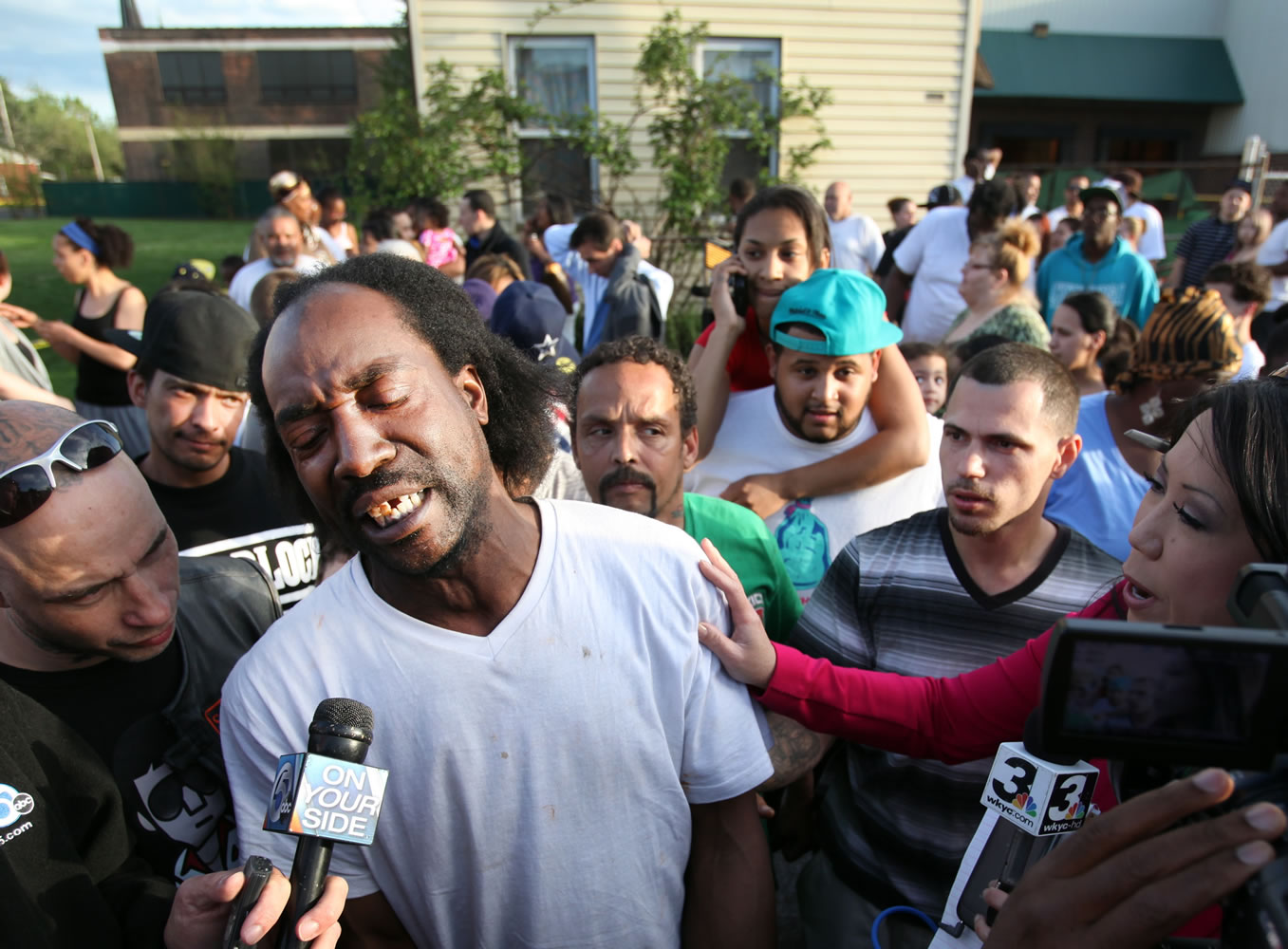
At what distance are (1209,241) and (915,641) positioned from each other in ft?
29.8

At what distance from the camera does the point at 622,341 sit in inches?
108

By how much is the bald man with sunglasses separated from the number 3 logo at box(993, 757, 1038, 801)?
5.15ft

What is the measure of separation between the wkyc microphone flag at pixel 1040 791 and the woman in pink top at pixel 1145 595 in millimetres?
328

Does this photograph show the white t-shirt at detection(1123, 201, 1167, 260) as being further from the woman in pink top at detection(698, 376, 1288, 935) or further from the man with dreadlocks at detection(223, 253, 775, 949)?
the man with dreadlocks at detection(223, 253, 775, 949)

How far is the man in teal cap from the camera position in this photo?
277 cm

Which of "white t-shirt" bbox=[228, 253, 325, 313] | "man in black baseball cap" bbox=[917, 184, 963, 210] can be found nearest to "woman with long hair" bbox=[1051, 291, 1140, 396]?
"man in black baseball cap" bbox=[917, 184, 963, 210]

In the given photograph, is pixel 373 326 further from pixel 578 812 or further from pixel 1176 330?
pixel 1176 330

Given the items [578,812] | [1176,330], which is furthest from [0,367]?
[1176,330]

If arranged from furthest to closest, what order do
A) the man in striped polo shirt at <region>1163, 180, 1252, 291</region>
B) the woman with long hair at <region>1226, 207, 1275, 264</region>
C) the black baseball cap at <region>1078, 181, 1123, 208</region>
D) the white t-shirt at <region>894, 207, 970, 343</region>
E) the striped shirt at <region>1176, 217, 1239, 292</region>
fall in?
the striped shirt at <region>1176, 217, 1239, 292</region>, the man in striped polo shirt at <region>1163, 180, 1252, 291</region>, the woman with long hair at <region>1226, 207, 1275, 264</region>, the black baseball cap at <region>1078, 181, 1123, 208</region>, the white t-shirt at <region>894, 207, 970, 343</region>

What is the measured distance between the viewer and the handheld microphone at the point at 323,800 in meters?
1.07

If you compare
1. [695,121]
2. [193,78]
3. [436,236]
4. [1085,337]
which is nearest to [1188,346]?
[1085,337]

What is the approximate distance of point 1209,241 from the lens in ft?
29.2

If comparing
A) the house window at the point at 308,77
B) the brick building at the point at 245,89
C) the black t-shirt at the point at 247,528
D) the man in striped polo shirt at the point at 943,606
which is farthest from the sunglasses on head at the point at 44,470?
the house window at the point at 308,77

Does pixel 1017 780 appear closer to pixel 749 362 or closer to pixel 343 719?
pixel 343 719
